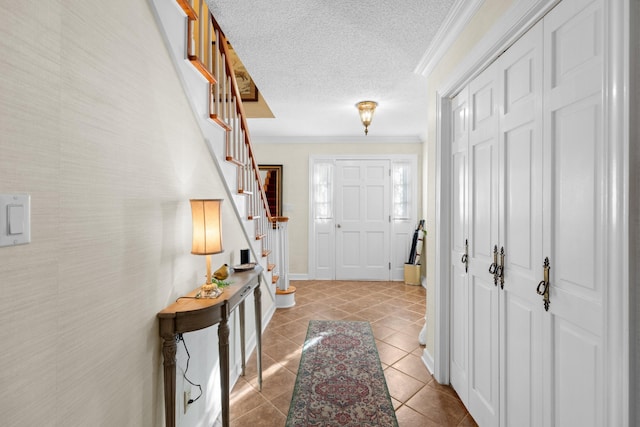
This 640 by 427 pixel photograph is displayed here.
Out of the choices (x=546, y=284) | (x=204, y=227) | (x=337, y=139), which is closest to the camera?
(x=546, y=284)

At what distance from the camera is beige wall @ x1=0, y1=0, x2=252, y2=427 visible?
0.79 m

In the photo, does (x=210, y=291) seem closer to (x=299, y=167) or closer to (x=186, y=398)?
(x=186, y=398)

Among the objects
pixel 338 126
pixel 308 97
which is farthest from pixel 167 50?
pixel 338 126

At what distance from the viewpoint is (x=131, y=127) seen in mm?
1236

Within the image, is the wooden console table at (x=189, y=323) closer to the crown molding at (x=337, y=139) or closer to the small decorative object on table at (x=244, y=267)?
the small decorative object on table at (x=244, y=267)

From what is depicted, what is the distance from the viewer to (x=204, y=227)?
1.56 metres

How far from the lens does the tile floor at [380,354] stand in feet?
6.72

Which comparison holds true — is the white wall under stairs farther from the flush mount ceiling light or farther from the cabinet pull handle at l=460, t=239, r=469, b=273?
the flush mount ceiling light

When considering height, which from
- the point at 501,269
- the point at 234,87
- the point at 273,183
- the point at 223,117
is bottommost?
the point at 501,269

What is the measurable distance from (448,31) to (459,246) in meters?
1.43

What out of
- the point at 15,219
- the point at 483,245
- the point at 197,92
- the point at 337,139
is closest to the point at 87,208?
the point at 15,219

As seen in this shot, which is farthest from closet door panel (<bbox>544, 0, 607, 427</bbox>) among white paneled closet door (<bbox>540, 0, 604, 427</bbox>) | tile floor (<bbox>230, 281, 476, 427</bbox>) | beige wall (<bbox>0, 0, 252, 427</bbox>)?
beige wall (<bbox>0, 0, 252, 427</bbox>)

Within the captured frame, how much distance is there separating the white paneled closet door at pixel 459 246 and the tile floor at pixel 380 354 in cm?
20

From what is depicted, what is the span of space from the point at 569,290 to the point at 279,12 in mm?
2095
